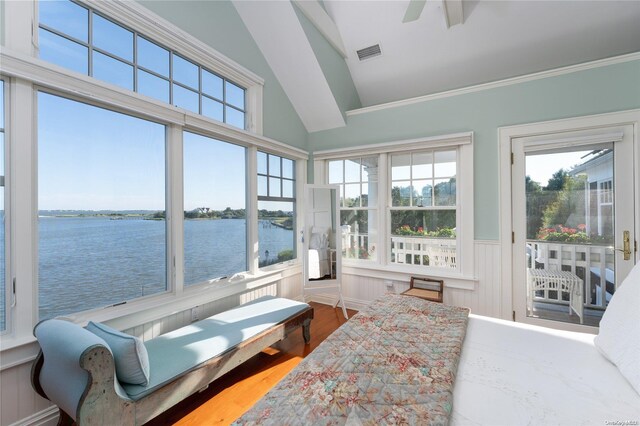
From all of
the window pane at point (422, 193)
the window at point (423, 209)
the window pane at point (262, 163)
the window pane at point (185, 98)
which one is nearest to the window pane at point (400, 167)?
the window at point (423, 209)

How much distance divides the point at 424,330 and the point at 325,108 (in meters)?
3.00

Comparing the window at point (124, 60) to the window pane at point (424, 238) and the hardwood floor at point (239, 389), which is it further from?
the window pane at point (424, 238)

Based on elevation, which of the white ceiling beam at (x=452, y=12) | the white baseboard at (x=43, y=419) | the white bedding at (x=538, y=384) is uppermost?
the white ceiling beam at (x=452, y=12)

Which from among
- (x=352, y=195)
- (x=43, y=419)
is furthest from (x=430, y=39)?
(x=43, y=419)

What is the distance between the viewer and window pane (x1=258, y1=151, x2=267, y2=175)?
3.32 m

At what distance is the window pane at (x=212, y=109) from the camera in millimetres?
2682

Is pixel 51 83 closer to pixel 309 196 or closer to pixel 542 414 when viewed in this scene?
pixel 309 196

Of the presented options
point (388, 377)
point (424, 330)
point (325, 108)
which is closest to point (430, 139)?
point (325, 108)

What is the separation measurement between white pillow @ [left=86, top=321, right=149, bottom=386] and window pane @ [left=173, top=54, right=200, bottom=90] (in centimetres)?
215

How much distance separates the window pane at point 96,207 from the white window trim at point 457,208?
233cm

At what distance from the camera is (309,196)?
11.7ft

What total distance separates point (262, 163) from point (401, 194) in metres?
1.85

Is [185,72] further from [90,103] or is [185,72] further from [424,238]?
[424,238]

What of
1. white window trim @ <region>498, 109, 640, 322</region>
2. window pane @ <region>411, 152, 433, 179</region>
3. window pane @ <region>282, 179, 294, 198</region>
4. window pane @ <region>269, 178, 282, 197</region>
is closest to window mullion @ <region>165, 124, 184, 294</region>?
window pane @ <region>269, 178, 282, 197</region>
